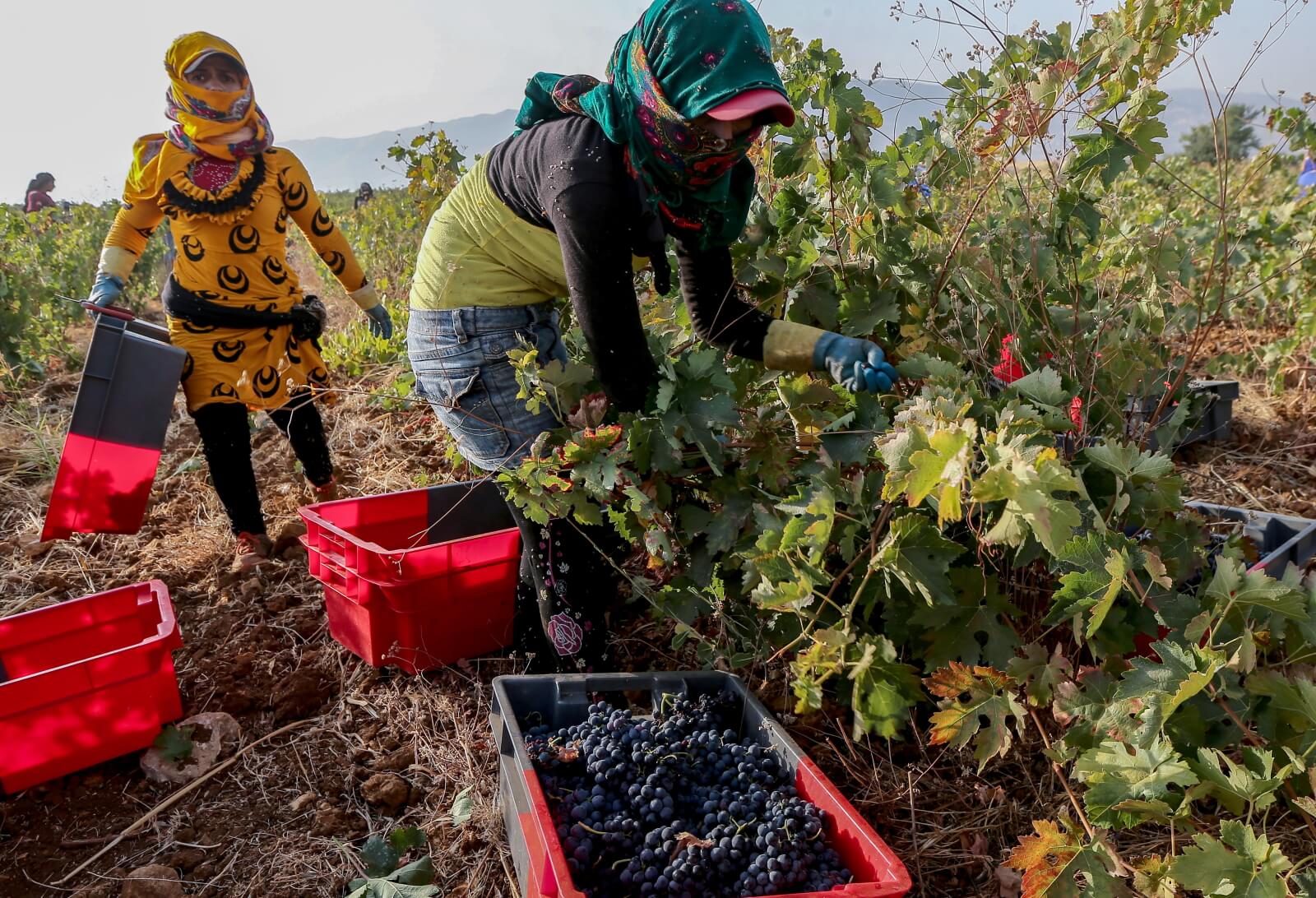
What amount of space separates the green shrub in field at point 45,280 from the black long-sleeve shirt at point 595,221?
15.2 feet

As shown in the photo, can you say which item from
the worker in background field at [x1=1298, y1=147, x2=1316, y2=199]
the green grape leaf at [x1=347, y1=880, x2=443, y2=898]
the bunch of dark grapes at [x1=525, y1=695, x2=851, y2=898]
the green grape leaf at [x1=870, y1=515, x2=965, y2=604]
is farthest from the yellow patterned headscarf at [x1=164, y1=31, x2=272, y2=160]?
the worker in background field at [x1=1298, y1=147, x2=1316, y2=199]

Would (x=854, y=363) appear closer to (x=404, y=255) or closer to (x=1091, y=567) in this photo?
(x=1091, y=567)

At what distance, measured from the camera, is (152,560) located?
10.8ft

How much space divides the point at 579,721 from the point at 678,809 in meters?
0.33

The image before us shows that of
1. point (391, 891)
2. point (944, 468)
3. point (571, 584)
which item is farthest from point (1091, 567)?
point (391, 891)

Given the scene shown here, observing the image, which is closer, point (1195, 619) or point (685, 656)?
point (1195, 619)

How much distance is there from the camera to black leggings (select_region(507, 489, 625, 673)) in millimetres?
2189

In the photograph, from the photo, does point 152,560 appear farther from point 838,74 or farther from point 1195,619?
point 1195,619

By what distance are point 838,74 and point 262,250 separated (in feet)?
6.70

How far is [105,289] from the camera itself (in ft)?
9.63

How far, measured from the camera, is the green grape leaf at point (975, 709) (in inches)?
58.8

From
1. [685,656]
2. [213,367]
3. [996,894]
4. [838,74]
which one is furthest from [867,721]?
[213,367]

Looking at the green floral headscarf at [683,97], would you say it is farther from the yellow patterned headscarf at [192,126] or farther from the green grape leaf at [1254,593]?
the yellow patterned headscarf at [192,126]

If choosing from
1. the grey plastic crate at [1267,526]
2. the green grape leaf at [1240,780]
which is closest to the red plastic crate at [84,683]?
the green grape leaf at [1240,780]
